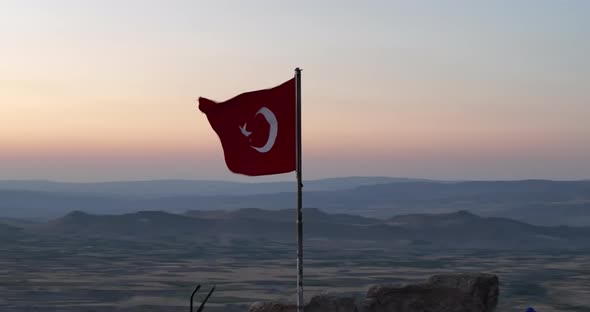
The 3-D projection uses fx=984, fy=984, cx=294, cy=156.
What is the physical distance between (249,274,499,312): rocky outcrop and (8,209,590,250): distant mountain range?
61.7 metres

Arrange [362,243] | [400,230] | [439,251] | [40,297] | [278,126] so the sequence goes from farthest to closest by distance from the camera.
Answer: [400,230] < [362,243] < [439,251] < [40,297] < [278,126]

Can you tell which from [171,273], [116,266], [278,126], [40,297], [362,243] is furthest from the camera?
[362,243]

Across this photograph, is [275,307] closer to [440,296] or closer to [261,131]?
[440,296]

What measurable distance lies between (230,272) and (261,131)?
39.4 m

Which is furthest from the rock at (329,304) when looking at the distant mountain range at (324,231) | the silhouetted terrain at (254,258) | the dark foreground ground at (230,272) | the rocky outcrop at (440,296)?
the distant mountain range at (324,231)

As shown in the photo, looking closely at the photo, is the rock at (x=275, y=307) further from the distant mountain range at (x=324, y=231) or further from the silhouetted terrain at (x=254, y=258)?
the distant mountain range at (x=324, y=231)

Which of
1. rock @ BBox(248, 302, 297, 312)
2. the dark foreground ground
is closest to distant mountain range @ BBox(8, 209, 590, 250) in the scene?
the dark foreground ground

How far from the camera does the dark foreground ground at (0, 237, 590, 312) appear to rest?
3616 cm

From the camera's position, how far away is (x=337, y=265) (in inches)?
2249

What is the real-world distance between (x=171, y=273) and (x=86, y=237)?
1437 inches

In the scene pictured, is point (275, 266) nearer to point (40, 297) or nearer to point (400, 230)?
point (40, 297)

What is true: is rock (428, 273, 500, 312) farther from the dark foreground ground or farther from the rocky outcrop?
the dark foreground ground

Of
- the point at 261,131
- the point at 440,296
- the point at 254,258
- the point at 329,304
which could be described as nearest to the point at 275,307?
the point at 329,304

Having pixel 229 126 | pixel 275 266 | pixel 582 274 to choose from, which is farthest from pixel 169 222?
pixel 229 126
